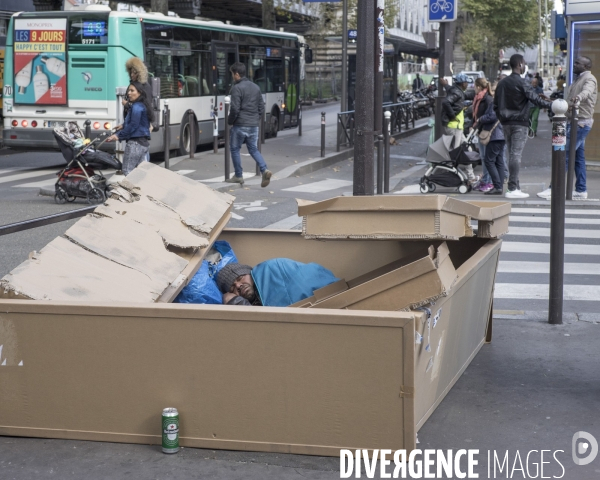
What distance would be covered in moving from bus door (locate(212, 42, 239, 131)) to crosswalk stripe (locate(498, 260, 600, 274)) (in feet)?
46.6

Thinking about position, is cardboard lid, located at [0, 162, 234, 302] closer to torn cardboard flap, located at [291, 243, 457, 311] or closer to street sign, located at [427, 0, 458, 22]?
torn cardboard flap, located at [291, 243, 457, 311]

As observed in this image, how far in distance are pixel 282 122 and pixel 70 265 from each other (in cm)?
2319

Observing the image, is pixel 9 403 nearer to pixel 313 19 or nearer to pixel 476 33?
pixel 313 19

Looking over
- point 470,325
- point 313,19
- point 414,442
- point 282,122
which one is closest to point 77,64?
point 282,122

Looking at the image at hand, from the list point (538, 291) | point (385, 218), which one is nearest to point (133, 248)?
point (385, 218)

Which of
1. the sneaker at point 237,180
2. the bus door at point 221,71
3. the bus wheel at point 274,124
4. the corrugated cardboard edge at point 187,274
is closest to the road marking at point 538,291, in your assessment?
the corrugated cardboard edge at point 187,274

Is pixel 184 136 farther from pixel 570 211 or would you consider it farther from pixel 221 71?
pixel 570 211

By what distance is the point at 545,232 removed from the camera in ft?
34.7

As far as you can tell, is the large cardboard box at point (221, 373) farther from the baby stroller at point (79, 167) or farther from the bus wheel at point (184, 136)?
the bus wheel at point (184, 136)

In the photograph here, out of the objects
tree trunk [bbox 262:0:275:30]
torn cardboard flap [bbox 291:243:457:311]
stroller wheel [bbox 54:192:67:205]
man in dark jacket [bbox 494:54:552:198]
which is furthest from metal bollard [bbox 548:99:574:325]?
tree trunk [bbox 262:0:275:30]

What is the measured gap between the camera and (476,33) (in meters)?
64.1

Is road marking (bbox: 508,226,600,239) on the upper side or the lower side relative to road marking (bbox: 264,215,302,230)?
lower

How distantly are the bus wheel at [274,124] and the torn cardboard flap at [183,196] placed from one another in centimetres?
2049

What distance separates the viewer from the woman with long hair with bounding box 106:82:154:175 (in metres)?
12.0
